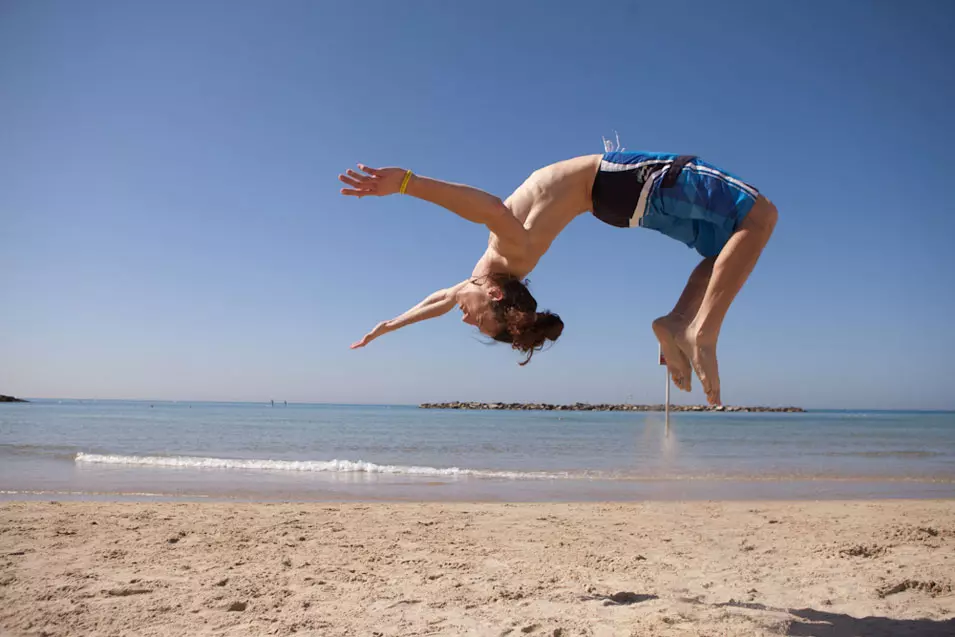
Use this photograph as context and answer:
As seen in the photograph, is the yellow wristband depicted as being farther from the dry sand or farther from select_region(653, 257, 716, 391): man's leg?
the dry sand

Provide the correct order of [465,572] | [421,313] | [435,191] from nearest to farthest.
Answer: [435,191]
[421,313]
[465,572]

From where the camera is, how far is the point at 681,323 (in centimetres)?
337

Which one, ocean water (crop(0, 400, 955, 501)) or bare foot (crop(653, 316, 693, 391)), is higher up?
bare foot (crop(653, 316, 693, 391))

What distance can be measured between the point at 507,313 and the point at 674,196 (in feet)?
3.37

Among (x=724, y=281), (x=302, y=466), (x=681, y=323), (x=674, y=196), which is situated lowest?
(x=302, y=466)

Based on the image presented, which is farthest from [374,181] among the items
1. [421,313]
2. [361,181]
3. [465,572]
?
[465,572]

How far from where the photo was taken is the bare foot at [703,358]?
3.19 metres

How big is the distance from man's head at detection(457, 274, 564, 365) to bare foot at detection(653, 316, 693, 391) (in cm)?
62

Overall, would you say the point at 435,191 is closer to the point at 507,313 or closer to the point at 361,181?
the point at 361,181

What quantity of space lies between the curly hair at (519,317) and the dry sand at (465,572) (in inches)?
72.8

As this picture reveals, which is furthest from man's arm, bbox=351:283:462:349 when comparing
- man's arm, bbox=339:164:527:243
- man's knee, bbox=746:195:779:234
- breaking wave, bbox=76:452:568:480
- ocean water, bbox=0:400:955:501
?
breaking wave, bbox=76:452:568:480

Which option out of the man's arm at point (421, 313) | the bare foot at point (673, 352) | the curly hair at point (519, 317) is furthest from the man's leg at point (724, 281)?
the man's arm at point (421, 313)

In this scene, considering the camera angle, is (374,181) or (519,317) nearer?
(374,181)

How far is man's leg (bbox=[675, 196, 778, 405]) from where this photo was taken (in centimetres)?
317
